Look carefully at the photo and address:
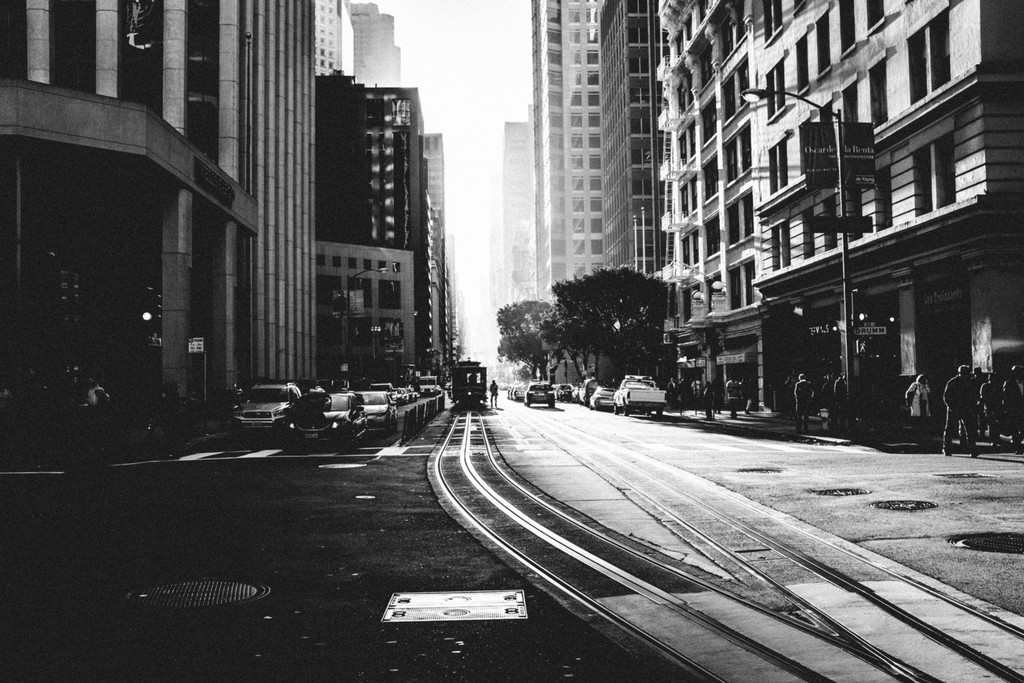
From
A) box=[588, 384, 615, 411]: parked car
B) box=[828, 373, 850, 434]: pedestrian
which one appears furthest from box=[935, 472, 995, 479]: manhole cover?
box=[588, 384, 615, 411]: parked car

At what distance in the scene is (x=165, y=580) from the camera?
289 inches

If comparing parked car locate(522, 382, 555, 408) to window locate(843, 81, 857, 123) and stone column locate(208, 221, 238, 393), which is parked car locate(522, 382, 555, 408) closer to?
stone column locate(208, 221, 238, 393)

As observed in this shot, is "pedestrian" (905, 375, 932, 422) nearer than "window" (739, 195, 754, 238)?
Yes

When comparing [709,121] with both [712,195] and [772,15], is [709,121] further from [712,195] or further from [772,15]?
[772,15]

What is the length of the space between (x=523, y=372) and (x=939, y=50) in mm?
122841

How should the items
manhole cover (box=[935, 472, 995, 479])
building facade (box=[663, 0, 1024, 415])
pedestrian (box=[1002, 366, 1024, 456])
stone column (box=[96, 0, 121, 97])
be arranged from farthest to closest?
stone column (box=[96, 0, 121, 97]), building facade (box=[663, 0, 1024, 415]), pedestrian (box=[1002, 366, 1024, 456]), manhole cover (box=[935, 472, 995, 479])

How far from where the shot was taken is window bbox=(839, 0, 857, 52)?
1331 inches

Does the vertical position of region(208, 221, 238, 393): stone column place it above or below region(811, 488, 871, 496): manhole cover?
above

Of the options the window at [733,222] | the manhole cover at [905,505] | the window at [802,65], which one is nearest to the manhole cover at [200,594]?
the manhole cover at [905,505]

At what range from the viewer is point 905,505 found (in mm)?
11320

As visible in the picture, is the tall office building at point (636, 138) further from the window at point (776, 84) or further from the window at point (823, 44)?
the window at point (823, 44)

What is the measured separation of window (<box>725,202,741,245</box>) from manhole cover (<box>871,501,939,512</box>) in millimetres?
39162

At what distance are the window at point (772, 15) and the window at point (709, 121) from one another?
978cm

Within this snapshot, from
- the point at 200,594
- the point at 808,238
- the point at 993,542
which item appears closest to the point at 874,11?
the point at 808,238
